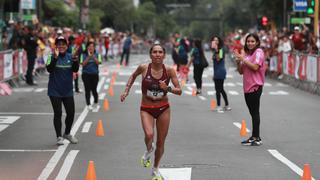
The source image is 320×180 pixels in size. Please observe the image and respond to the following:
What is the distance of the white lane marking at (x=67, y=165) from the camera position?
10.1 metres

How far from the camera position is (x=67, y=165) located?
10906 millimetres

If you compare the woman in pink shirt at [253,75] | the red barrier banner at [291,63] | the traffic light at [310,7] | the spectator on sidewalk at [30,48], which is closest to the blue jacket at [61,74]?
the woman in pink shirt at [253,75]

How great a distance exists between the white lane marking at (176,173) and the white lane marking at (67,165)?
1.20 m

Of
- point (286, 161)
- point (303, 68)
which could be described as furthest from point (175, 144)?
point (303, 68)

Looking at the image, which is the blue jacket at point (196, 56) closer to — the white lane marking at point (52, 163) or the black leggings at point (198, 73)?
the black leggings at point (198, 73)

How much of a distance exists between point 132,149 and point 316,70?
42.2ft

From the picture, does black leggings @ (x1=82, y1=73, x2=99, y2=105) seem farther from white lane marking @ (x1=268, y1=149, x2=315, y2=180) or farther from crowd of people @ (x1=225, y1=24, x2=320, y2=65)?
crowd of people @ (x1=225, y1=24, x2=320, y2=65)

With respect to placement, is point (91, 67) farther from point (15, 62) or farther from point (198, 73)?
point (15, 62)

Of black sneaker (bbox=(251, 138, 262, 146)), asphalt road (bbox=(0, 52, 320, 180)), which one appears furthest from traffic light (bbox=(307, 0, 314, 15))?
black sneaker (bbox=(251, 138, 262, 146))

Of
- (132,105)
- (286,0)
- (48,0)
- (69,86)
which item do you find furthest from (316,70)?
(48,0)

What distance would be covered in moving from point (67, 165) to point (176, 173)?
1553mm

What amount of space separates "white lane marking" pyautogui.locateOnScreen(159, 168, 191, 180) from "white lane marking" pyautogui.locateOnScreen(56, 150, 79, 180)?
120cm

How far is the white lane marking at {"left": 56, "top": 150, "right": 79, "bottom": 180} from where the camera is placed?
10.1 metres

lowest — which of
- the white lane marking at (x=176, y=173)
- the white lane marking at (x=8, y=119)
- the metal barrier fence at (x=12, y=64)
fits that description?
the white lane marking at (x=8, y=119)
